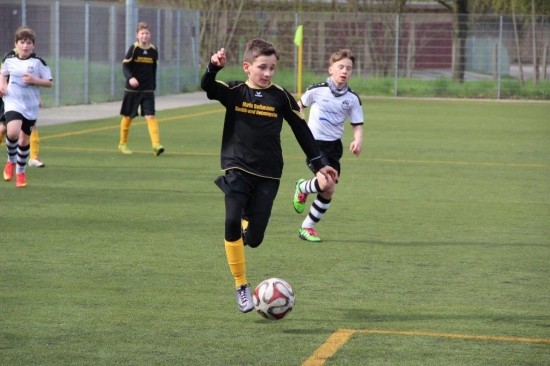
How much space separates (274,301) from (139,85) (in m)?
10.6

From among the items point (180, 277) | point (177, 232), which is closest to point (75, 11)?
point (177, 232)

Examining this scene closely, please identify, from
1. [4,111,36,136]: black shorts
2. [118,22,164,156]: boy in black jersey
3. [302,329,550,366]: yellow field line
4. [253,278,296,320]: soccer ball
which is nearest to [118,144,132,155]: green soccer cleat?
[118,22,164,156]: boy in black jersey

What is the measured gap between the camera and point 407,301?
6914 millimetres

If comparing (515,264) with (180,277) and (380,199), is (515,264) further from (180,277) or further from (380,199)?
(380,199)

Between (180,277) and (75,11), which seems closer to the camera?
(180,277)

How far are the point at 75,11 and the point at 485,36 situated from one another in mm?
14106

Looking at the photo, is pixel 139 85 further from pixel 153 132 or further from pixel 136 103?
pixel 153 132

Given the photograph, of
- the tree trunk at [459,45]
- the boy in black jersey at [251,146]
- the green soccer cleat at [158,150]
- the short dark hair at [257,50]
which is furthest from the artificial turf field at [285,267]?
the tree trunk at [459,45]

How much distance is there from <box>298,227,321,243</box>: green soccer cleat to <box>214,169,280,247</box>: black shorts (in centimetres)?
231

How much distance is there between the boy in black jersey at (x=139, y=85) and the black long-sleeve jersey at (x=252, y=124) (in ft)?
30.0

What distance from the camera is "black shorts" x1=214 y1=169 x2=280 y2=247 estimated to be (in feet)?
21.7

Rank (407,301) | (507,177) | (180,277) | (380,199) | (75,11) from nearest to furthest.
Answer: (407,301) → (180,277) → (380,199) → (507,177) → (75,11)

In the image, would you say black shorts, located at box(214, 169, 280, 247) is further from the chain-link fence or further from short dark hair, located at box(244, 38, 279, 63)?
the chain-link fence

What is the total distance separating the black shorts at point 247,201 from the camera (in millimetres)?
6613
